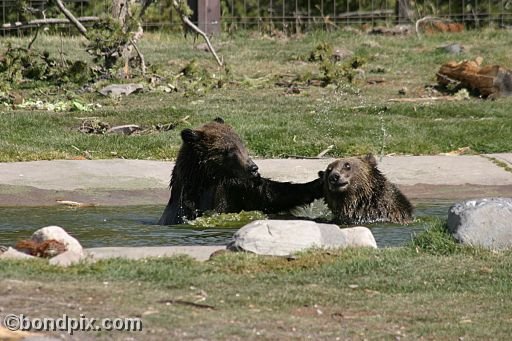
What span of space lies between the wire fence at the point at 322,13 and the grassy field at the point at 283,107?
1.97m

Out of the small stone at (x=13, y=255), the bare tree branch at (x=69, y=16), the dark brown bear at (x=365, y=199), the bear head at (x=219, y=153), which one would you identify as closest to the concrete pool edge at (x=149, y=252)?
the small stone at (x=13, y=255)

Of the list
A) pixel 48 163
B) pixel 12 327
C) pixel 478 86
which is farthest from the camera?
pixel 478 86

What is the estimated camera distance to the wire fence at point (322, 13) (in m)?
27.3

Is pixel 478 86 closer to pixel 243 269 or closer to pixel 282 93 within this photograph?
pixel 282 93

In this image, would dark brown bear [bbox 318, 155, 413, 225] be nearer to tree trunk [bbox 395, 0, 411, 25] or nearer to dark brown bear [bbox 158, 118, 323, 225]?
dark brown bear [bbox 158, 118, 323, 225]

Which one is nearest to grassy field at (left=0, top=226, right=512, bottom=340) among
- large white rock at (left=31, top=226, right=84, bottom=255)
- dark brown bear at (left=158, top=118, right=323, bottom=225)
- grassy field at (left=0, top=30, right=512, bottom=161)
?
large white rock at (left=31, top=226, right=84, bottom=255)

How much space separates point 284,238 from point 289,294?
1185 millimetres

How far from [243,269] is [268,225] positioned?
0.64 m

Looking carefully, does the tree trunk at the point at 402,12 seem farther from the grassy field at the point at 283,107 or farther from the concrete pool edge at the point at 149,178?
the concrete pool edge at the point at 149,178

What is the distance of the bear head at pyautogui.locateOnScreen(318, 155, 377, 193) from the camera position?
11.2 meters

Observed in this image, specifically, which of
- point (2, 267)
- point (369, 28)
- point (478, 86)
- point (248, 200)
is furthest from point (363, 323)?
point (369, 28)

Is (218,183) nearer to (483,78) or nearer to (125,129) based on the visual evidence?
(125,129)

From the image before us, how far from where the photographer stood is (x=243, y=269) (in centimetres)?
793

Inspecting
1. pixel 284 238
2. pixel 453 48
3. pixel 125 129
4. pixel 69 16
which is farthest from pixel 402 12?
pixel 284 238
